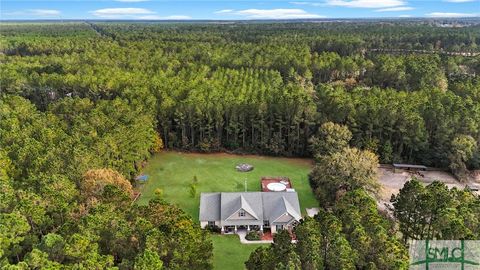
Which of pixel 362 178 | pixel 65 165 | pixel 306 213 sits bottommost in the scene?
pixel 306 213

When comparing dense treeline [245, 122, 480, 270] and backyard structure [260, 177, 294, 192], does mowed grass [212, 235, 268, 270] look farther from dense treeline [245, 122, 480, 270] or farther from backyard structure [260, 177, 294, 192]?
backyard structure [260, 177, 294, 192]

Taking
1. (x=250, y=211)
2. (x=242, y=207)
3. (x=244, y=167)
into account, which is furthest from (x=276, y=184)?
(x=242, y=207)

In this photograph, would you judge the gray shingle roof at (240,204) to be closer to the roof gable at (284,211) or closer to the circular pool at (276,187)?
the roof gable at (284,211)

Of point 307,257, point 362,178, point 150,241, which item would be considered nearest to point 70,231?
point 150,241

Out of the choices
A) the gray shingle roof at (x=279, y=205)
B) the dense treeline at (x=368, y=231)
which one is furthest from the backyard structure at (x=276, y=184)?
the dense treeline at (x=368, y=231)

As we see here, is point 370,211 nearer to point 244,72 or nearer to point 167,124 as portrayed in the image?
point 167,124
